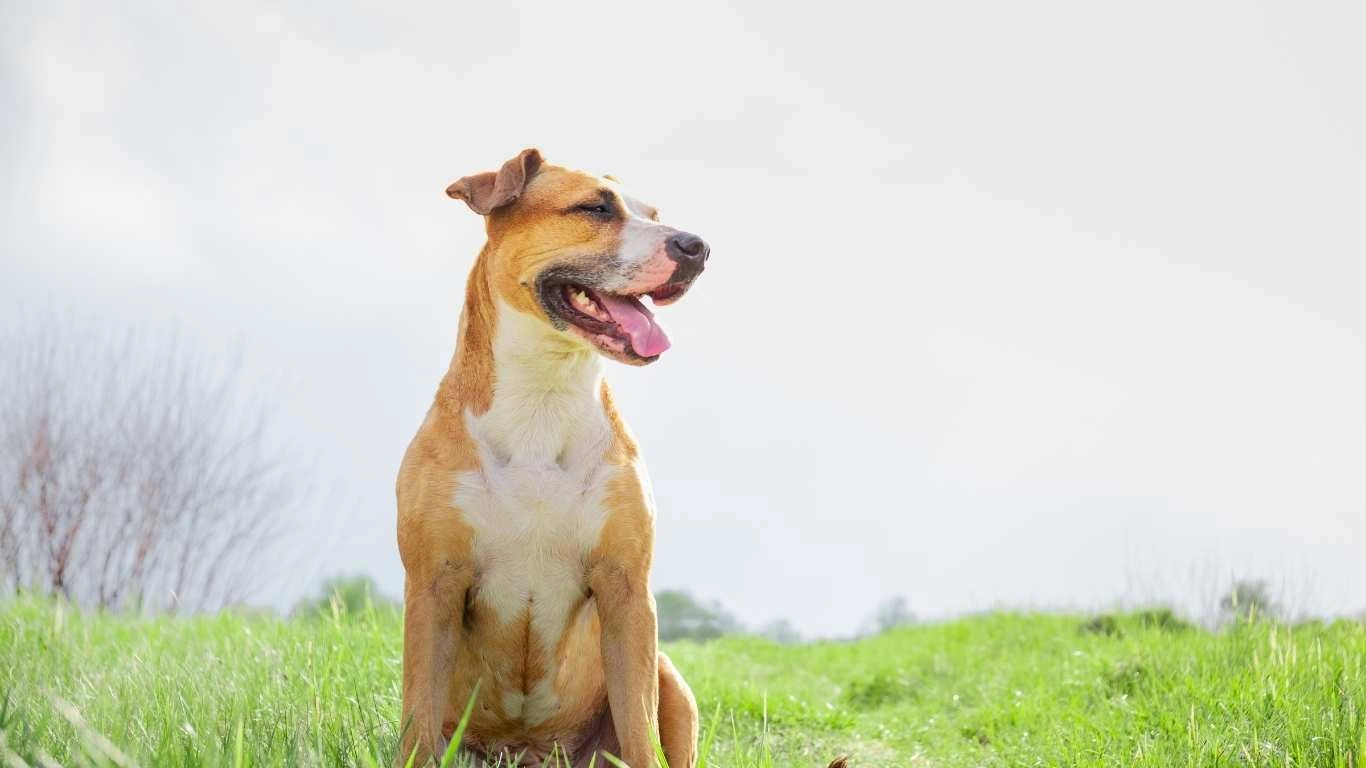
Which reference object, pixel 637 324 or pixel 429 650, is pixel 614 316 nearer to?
pixel 637 324

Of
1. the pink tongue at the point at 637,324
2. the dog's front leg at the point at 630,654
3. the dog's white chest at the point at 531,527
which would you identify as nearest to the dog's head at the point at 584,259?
the pink tongue at the point at 637,324

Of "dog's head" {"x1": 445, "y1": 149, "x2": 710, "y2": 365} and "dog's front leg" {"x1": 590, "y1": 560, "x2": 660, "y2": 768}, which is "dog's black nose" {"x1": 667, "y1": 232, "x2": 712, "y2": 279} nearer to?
"dog's head" {"x1": 445, "y1": 149, "x2": 710, "y2": 365}

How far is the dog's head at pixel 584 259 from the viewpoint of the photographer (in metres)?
4.05

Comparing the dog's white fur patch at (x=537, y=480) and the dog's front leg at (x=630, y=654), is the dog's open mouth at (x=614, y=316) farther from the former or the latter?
the dog's front leg at (x=630, y=654)

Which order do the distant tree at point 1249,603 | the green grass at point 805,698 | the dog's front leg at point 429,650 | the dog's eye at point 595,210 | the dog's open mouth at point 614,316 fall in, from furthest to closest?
the distant tree at point 1249,603, the dog's eye at point 595,210, the dog's open mouth at point 614,316, the dog's front leg at point 429,650, the green grass at point 805,698

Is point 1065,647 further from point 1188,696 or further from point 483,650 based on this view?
point 483,650

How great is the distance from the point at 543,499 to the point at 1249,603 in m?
4.57

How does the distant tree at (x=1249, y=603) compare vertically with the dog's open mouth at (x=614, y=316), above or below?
below

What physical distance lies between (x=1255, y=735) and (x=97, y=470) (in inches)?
365

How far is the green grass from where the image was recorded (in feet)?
12.3

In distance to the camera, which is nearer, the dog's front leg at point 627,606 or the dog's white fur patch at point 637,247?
the dog's front leg at point 627,606

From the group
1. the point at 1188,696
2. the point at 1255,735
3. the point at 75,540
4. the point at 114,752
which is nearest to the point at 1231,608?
the point at 1188,696

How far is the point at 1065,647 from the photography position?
941 cm

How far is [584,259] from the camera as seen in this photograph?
162 inches
